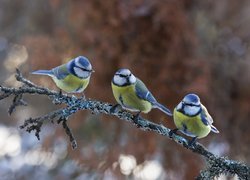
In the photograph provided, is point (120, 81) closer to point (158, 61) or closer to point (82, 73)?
point (82, 73)

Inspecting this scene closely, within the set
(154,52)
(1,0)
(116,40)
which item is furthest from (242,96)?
(1,0)

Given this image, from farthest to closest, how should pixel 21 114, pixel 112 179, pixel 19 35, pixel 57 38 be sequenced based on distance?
1. pixel 21 114
2. pixel 19 35
3. pixel 112 179
4. pixel 57 38

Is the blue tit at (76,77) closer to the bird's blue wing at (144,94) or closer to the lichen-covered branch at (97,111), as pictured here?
the bird's blue wing at (144,94)

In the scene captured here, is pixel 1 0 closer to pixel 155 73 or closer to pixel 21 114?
pixel 21 114

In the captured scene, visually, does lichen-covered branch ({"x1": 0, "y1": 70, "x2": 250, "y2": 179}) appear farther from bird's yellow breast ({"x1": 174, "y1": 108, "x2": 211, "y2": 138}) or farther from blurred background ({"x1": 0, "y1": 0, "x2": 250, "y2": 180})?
blurred background ({"x1": 0, "y1": 0, "x2": 250, "y2": 180})

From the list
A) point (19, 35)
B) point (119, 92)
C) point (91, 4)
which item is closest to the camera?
point (119, 92)

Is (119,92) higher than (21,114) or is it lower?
lower

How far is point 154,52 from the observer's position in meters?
3.46

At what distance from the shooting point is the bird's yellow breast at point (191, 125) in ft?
4.43

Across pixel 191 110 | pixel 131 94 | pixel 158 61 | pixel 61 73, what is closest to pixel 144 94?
pixel 131 94

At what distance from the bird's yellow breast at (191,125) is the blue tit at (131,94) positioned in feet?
0.27

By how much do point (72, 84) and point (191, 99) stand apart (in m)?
0.42

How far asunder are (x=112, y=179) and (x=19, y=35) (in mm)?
1888

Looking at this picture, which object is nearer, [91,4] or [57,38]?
[91,4]
